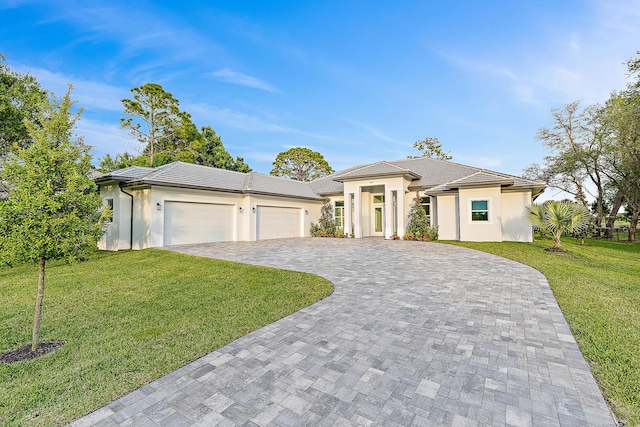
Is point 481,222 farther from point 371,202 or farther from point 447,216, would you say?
point 371,202

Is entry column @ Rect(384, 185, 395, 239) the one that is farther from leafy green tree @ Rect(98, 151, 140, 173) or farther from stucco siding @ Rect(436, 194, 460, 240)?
leafy green tree @ Rect(98, 151, 140, 173)

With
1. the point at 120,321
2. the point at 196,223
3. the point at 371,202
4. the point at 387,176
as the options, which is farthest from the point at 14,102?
the point at 371,202

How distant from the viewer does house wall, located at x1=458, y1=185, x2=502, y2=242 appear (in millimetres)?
14711

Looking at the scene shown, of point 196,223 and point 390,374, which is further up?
point 196,223

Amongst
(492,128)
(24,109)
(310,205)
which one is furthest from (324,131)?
(24,109)

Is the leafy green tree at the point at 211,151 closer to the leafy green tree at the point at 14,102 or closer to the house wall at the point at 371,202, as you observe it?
the leafy green tree at the point at 14,102

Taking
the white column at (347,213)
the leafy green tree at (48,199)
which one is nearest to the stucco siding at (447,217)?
the white column at (347,213)

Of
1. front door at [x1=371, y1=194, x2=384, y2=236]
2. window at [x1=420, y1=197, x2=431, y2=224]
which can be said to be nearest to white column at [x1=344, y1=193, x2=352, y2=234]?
front door at [x1=371, y1=194, x2=384, y2=236]

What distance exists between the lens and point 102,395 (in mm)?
2486

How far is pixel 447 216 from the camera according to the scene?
16531 mm

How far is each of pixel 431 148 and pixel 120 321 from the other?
38.1 metres

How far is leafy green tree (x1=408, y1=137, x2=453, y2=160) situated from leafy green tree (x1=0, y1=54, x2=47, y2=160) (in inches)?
1375

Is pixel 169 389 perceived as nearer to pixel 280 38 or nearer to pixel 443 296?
pixel 443 296

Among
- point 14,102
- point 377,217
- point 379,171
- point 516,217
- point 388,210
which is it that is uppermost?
point 14,102
